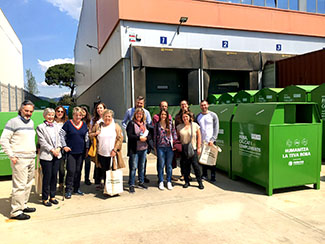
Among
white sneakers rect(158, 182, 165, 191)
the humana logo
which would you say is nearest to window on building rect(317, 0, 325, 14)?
the humana logo

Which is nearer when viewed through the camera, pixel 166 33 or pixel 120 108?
pixel 166 33

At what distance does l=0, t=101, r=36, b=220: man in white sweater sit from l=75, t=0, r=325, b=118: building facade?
830 centimetres

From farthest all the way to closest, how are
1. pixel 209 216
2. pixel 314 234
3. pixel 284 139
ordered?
pixel 284 139
pixel 209 216
pixel 314 234

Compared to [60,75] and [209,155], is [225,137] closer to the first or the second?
[209,155]

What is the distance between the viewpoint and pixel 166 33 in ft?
41.4

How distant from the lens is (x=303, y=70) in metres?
11.4

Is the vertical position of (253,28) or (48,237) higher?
(253,28)

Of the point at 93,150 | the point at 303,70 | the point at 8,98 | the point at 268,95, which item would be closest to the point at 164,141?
the point at 93,150

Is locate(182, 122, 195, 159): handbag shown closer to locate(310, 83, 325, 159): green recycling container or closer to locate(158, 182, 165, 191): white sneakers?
locate(158, 182, 165, 191): white sneakers

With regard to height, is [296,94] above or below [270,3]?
below

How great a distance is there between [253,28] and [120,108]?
27.5ft

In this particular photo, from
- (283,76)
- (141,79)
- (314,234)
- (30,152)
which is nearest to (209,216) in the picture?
(314,234)

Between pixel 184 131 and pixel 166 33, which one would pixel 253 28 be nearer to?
pixel 166 33

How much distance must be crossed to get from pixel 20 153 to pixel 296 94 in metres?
7.56
